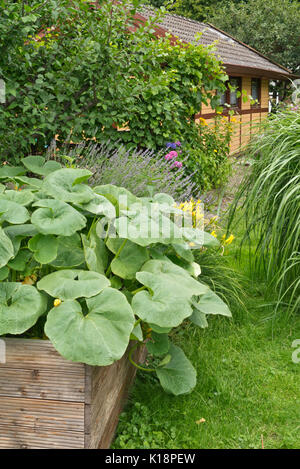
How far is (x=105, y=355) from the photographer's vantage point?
4.93ft

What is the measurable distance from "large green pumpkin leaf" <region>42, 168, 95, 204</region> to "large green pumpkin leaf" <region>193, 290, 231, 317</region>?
64cm

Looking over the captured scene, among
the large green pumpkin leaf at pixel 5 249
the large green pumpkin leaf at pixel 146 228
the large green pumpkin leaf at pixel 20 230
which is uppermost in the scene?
the large green pumpkin leaf at pixel 5 249

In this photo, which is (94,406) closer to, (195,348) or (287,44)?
(195,348)

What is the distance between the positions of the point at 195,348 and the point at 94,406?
1121 millimetres

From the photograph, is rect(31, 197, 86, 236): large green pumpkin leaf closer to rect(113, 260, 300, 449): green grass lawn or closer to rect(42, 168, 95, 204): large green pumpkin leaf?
rect(42, 168, 95, 204): large green pumpkin leaf

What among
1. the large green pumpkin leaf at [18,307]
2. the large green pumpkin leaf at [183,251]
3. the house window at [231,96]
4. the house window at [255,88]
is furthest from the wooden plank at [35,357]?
the house window at [255,88]

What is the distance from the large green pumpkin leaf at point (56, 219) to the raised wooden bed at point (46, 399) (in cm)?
40

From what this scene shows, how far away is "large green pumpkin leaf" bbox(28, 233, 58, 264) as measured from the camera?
5.86 feet

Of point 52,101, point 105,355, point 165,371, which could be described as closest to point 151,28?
point 52,101

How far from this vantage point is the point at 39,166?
2.68 metres

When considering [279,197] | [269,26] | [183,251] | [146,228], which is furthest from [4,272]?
[269,26]

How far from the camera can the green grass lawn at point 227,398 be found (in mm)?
1972

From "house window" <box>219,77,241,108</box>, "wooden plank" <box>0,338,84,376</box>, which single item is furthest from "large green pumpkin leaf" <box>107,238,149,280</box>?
"house window" <box>219,77,241,108</box>

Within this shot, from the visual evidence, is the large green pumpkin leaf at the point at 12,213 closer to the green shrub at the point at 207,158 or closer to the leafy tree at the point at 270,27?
the green shrub at the point at 207,158
